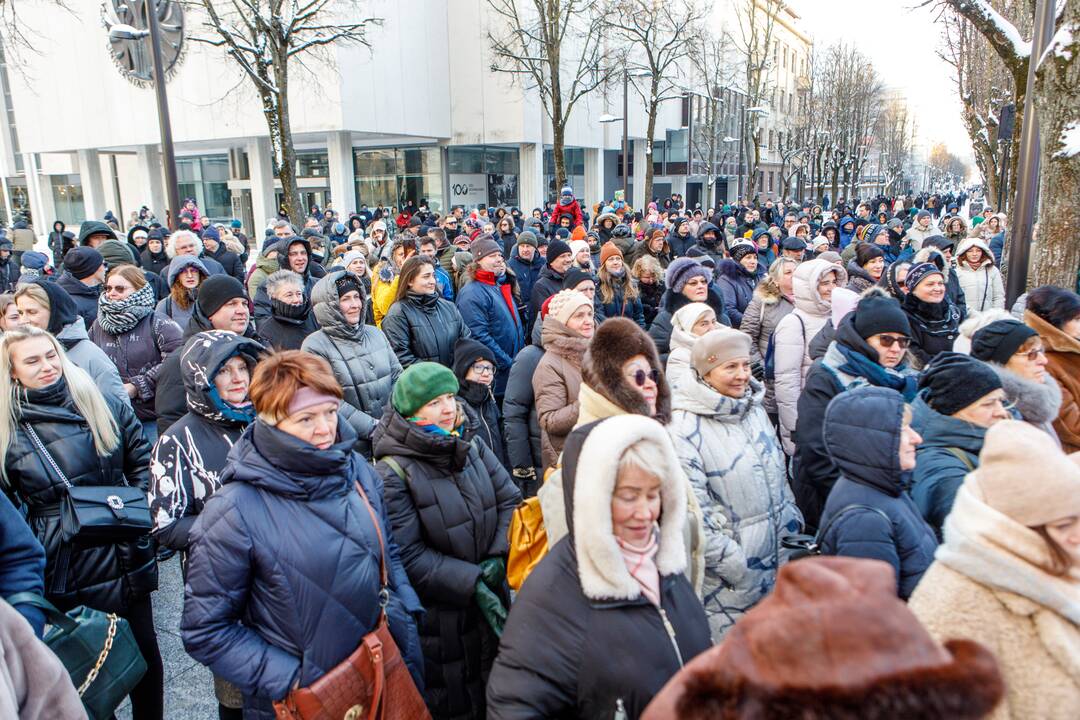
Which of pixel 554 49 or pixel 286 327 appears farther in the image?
pixel 554 49

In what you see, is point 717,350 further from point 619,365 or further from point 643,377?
point 619,365

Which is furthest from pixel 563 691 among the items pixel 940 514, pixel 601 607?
pixel 940 514

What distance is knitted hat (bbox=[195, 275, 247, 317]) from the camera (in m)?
4.68

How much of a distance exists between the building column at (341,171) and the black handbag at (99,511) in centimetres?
2543

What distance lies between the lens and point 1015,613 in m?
1.81

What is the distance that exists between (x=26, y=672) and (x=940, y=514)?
329cm

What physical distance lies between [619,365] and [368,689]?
167 cm

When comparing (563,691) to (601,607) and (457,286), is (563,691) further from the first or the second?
(457,286)

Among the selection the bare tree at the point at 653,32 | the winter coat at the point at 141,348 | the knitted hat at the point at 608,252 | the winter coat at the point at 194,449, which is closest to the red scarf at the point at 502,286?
the knitted hat at the point at 608,252

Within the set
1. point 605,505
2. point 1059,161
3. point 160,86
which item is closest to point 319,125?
point 160,86

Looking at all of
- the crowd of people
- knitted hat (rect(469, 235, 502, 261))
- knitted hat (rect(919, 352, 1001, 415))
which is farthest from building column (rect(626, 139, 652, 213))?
knitted hat (rect(919, 352, 1001, 415))

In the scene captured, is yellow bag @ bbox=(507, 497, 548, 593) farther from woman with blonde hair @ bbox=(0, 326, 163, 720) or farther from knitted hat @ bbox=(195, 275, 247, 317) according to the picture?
knitted hat @ bbox=(195, 275, 247, 317)

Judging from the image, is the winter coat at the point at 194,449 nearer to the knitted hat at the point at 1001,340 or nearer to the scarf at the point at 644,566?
the scarf at the point at 644,566

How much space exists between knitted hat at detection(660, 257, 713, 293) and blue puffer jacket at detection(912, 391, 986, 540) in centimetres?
311
